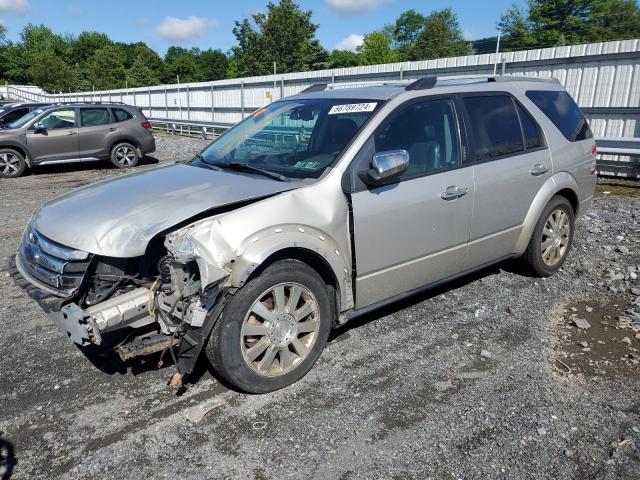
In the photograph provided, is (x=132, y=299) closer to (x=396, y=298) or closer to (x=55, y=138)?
(x=396, y=298)

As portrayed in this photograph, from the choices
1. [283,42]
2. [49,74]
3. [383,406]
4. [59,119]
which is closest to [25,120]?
[59,119]

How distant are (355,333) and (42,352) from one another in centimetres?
241

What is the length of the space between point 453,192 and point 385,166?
0.88 metres

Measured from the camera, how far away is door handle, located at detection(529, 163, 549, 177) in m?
4.84

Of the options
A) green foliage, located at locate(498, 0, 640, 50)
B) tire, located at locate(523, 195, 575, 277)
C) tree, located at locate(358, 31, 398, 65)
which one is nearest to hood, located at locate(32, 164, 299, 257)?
tire, located at locate(523, 195, 575, 277)

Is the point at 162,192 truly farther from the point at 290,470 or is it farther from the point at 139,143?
the point at 139,143

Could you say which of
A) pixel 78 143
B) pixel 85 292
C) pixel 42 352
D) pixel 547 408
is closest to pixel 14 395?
pixel 42 352

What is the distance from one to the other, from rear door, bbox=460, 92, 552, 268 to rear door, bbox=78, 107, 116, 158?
1153 cm

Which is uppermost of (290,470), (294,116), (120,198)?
(294,116)

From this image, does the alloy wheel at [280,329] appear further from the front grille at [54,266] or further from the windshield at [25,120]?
the windshield at [25,120]

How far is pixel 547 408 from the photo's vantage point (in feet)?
10.6

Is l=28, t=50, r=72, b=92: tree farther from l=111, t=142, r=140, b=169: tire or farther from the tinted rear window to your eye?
the tinted rear window

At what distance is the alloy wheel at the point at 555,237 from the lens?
5250 millimetres

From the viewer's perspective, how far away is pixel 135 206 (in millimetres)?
3346
